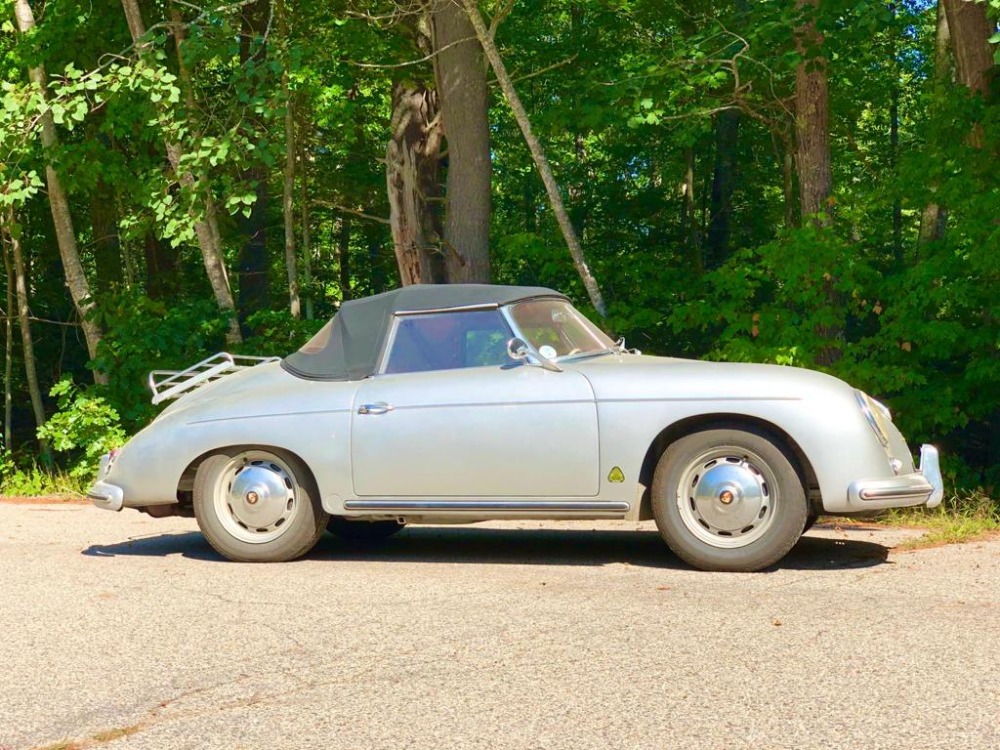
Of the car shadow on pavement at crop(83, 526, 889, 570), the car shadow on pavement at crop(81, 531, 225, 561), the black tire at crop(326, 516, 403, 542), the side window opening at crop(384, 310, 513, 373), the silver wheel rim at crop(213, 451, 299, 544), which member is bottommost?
the car shadow on pavement at crop(83, 526, 889, 570)

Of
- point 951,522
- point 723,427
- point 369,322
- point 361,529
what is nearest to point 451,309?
point 369,322

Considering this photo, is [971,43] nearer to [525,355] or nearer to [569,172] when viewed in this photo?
[525,355]

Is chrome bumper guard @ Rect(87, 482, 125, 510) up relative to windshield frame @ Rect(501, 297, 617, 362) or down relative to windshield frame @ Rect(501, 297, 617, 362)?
down

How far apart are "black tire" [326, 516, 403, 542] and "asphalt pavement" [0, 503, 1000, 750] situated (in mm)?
652

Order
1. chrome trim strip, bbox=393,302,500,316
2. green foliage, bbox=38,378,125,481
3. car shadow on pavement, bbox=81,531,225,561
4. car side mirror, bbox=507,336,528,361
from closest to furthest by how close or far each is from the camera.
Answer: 1. car side mirror, bbox=507,336,528,361
2. chrome trim strip, bbox=393,302,500,316
3. car shadow on pavement, bbox=81,531,225,561
4. green foliage, bbox=38,378,125,481

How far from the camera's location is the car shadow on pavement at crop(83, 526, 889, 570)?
25.4 feet

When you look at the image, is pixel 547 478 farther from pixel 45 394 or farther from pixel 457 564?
pixel 45 394

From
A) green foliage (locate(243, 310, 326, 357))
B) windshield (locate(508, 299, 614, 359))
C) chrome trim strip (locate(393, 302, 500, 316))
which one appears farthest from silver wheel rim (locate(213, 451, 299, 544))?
green foliage (locate(243, 310, 326, 357))

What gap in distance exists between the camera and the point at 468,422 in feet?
24.7

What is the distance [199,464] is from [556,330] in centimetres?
238

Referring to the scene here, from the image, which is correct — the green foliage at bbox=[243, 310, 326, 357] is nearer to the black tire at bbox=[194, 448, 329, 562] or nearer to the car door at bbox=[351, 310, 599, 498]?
the black tire at bbox=[194, 448, 329, 562]

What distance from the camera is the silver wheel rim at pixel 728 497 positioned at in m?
7.09

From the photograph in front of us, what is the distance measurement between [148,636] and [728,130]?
20460mm

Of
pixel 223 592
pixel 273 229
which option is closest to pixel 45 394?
pixel 273 229
